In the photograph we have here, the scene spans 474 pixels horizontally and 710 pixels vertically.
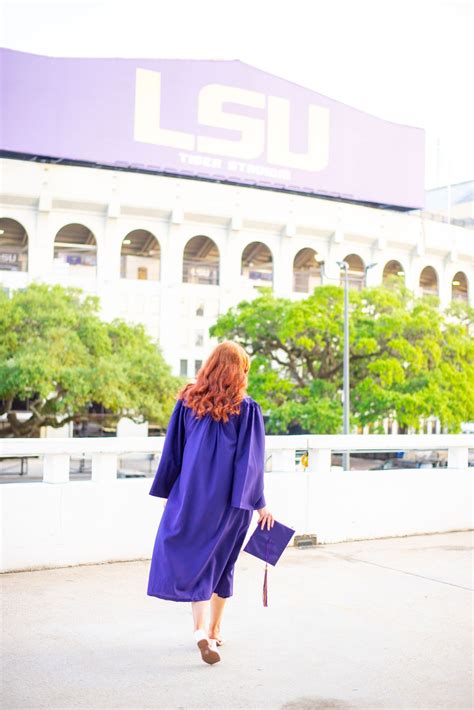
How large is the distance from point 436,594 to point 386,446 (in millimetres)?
2475

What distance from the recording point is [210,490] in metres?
4.56

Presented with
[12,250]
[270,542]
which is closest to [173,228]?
[12,250]

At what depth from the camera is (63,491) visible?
21.8ft

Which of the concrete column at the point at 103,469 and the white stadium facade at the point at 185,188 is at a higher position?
the white stadium facade at the point at 185,188

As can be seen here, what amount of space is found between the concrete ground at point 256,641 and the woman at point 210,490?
14.5 inches

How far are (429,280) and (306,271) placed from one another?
39.0 feet

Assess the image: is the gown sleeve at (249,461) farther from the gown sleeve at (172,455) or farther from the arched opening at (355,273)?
the arched opening at (355,273)

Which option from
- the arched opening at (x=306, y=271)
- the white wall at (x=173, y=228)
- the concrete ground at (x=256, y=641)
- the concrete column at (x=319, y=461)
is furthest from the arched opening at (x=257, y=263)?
the concrete ground at (x=256, y=641)

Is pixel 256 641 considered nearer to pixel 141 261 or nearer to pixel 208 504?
pixel 208 504

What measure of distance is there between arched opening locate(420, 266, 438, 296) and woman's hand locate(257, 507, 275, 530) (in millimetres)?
52082

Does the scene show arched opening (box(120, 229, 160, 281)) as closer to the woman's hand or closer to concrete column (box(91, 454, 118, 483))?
concrete column (box(91, 454, 118, 483))

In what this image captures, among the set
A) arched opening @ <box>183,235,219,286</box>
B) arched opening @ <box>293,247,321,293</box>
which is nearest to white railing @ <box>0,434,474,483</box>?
arched opening @ <box>183,235,219,286</box>

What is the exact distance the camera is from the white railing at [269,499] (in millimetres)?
6527

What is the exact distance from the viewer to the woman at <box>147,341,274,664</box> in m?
4.54
